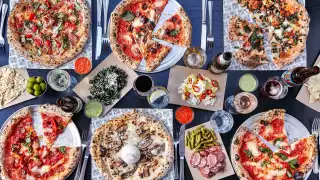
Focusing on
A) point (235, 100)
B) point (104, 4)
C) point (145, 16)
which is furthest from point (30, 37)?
point (235, 100)

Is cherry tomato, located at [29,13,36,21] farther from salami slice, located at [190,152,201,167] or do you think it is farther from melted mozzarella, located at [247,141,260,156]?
melted mozzarella, located at [247,141,260,156]

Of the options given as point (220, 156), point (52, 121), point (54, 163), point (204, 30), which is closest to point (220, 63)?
point (204, 30)

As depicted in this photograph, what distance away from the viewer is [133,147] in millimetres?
4121

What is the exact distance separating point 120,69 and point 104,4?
818mm

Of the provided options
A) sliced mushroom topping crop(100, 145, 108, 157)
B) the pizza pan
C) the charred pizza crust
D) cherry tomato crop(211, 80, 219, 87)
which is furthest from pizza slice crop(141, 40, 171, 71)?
the pizza pan

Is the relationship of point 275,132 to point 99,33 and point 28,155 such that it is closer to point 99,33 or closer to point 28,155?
point 99,33

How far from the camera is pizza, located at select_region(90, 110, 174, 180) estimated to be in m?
4.11

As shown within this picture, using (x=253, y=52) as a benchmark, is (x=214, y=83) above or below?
below

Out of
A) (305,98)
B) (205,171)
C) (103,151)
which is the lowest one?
(205,171)

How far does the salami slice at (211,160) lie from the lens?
412cm

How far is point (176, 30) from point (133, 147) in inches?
59.7

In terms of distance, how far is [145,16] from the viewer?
4375 mm

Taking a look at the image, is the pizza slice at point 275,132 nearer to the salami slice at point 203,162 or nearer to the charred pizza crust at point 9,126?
the salami slice at point 203,162

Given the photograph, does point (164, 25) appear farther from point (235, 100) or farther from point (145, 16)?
point (235, 100)
